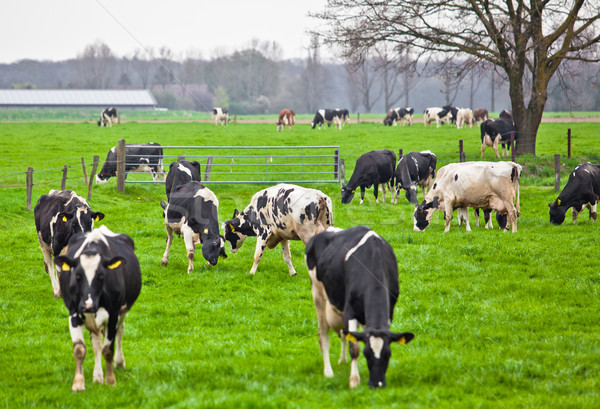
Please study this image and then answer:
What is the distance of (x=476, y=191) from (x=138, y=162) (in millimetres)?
14521

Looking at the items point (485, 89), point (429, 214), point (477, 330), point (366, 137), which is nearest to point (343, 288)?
point (477, 330)

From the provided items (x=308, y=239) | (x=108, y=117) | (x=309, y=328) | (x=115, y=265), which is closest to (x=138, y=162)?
(x=308, y=239)

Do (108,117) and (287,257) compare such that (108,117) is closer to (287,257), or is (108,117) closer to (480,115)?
(480,115)

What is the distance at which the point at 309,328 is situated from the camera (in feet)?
26.7

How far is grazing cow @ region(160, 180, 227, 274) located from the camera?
37.9ft

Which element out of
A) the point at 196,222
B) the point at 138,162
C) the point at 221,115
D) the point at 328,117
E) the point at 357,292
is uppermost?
the point at 221,115

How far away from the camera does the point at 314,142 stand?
3431cm

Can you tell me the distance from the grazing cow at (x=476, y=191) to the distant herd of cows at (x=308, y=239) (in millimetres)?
24

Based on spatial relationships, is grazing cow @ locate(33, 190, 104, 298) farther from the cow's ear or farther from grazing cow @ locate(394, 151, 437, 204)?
grazing cow @ locate(394, 151, 437, 204)

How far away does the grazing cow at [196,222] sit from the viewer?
11.5 meters

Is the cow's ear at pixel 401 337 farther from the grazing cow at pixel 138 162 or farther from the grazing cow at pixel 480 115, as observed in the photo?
the grazing cow at pixel 480 115

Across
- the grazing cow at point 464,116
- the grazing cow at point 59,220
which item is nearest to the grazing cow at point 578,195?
the grazing cow at point 59,220

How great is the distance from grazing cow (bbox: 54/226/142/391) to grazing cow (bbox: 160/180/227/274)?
4.93 metres

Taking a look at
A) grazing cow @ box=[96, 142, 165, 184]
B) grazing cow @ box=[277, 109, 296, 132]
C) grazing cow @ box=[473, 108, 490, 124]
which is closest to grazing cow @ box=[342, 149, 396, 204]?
grazing cow @ box=[96, 142, 165, 184]
